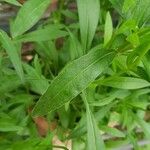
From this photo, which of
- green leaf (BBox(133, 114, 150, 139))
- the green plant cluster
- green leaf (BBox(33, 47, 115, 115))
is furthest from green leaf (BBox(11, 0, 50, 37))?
green leaf (BBox(133, 114, 150, 139))

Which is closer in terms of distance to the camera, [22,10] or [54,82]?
[54,82]

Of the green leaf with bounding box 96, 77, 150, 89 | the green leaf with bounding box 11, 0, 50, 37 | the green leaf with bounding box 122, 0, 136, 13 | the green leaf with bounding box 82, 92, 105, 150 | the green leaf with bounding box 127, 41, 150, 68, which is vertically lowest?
the green leaf with bounding box 82, 92, 105, 150

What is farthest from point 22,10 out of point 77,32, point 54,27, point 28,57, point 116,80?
point 28,57

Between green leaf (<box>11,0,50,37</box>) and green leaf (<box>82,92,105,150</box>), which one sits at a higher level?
green leaf (<box>11,0,50,37</box>)

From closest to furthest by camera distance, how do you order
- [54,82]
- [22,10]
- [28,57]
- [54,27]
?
Result: 1. [54,82]
2. [22,10]
3. [54,27]
4. [28,57]

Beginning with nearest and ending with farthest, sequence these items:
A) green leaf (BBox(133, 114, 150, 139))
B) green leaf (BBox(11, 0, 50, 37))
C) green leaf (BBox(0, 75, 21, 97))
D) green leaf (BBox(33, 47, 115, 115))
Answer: green leaf (BBox(33, 47, 115, 115))
green leaf (BBox(11, 0, 50, 37))
green leaf (BBox(0, 75, 21, 97))
green leaf (BBox(133, 114, 150, 139))

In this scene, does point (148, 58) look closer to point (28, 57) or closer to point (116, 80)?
point (116, 80)

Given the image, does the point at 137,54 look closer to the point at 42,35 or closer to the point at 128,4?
the point at 128,4

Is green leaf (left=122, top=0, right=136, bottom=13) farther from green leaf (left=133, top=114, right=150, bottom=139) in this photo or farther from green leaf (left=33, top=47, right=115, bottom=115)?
green leaf (left=133, top=114, right=150, bottom=139)
